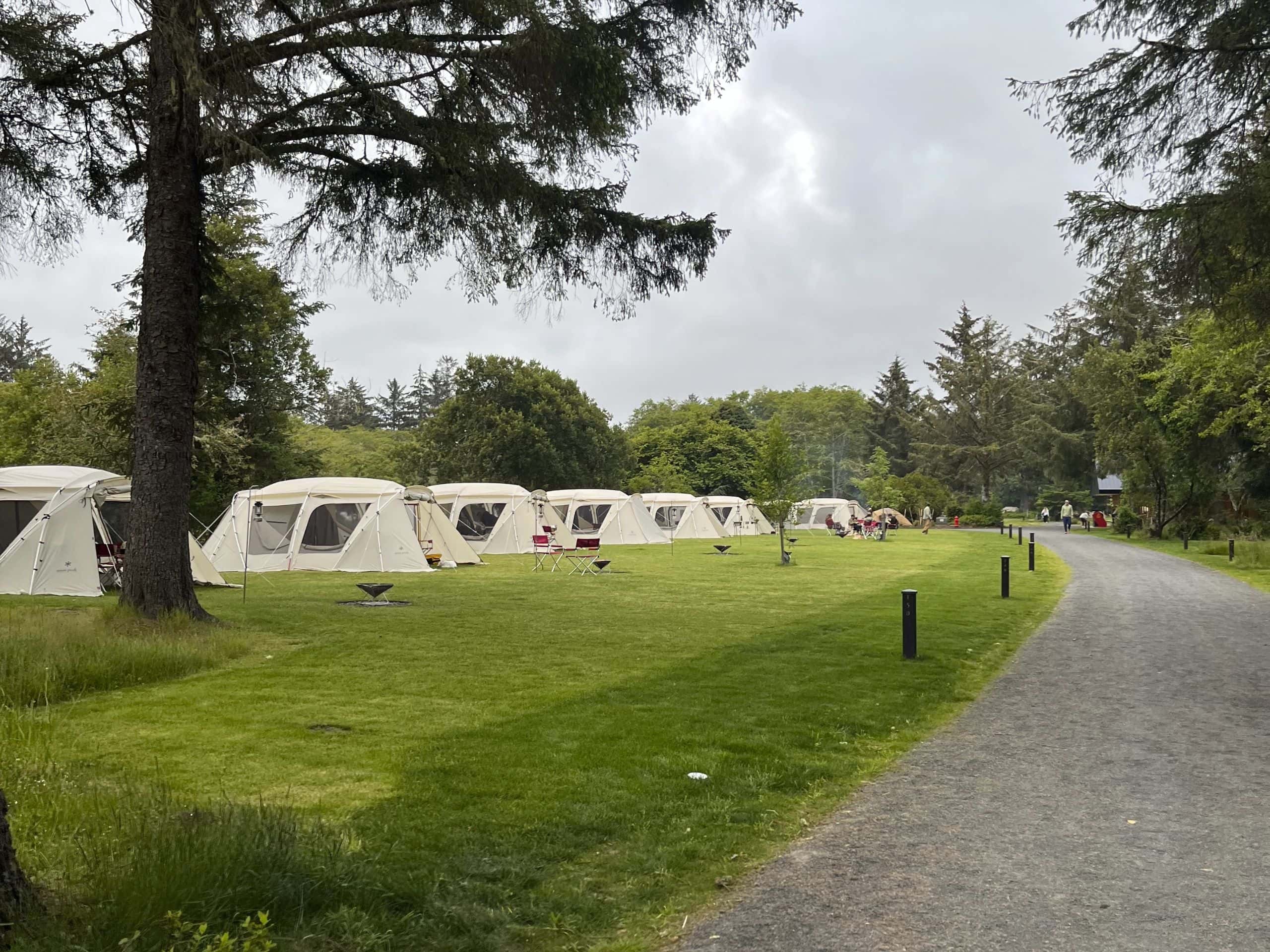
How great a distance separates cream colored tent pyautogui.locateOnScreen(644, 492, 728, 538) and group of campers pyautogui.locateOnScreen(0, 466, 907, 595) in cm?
323

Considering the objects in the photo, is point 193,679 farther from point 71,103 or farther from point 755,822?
point 71,103

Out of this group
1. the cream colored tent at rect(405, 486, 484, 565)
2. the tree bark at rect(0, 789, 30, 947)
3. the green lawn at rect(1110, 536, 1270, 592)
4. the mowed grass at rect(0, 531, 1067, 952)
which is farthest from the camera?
the cream colored tent at rect(405, 486, 484, 565)

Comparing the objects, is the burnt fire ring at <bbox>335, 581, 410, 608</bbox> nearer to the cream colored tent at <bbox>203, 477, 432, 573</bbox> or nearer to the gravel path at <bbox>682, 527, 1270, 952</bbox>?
the cream colored tent at <bbox>203, 477, 432, 573</bbox>

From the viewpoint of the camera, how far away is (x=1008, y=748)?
22.8ft

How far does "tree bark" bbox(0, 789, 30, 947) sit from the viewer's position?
124 inches

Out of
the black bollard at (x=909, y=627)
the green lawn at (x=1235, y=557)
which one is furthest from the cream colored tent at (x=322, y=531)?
the green lawn at (x=1235, y=557)

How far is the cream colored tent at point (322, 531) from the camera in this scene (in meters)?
24.2

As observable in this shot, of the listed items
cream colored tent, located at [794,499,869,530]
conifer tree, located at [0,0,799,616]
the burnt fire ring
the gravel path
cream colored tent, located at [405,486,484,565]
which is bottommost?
the gravel path

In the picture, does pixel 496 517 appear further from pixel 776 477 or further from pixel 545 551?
pixel 776 477

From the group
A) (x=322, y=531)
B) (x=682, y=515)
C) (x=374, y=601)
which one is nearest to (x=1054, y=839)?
(x=374, y=601)

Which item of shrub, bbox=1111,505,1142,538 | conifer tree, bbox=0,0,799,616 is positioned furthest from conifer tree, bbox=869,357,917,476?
conifer tree, bbox=0,0,799,616

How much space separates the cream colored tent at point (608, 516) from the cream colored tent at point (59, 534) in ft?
68.8

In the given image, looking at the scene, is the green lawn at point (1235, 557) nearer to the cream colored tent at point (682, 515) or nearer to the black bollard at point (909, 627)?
the black bollard at point (909, 627)

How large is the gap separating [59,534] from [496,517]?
1663 cm
